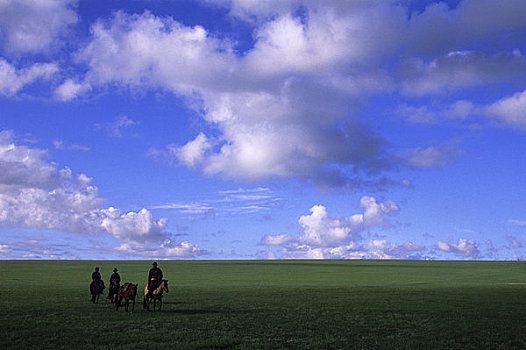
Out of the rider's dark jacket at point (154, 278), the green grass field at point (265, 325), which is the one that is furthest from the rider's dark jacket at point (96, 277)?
the rider's dark jacket at point (154, 278)

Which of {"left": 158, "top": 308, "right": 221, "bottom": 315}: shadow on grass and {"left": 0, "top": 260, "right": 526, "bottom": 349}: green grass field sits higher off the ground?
{"left": 158, "top": 308, "right": 221, "bottom": 315}: shadow on grass

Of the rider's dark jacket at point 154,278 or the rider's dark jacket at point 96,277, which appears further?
the rider's dark jacket at point 96,277

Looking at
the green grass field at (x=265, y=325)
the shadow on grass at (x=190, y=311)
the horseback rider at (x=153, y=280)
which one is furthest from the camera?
the horseback rider at (x=153, y=280)

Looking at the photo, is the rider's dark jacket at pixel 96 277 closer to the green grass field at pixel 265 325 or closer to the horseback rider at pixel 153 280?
the green grass field at pixel 265 325

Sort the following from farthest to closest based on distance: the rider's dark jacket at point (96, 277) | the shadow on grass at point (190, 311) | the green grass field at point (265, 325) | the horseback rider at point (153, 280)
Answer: the rider's dark jacket at point (96, 277), the horseback rider at point (153, 280), the shadow on grass at point (190, 311), the green grass field at point (265, 325)

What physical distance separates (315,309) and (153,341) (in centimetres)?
1258

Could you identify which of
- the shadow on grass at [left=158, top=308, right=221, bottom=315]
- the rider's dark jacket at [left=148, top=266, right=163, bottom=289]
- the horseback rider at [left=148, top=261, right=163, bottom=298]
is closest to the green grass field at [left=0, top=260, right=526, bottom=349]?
the shadow on grass at [left=158, top=308, right=221, bottom=315]

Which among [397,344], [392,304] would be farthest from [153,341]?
[392,304]

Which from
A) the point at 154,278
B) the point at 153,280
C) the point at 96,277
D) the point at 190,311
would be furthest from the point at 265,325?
the point at 96,277

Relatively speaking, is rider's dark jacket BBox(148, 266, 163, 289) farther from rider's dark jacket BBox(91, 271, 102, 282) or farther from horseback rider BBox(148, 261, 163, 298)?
rider's dark jacket BBox(91, 271, 102, 282)

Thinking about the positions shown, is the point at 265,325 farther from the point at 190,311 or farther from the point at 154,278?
the point at 154,278

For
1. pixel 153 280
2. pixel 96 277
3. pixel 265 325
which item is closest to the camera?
pixel 265 325

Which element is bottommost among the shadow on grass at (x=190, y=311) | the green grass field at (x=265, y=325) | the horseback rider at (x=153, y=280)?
the green grass field at (x=265, y=325)

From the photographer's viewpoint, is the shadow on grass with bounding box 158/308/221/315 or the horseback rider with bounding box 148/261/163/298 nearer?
the shadow on grass with bounding box 158/308/221/315
